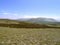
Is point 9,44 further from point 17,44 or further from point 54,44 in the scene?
point 54,44

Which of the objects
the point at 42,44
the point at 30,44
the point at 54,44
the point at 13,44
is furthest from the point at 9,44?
the point at 54,44

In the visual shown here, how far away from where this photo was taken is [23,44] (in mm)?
9359

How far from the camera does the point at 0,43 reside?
9.27 m

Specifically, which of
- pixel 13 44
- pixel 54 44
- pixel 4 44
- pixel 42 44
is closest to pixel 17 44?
pixel 13 44

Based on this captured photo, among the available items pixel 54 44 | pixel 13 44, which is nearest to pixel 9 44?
pixel 13 44

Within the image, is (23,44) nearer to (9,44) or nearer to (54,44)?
(9,44)

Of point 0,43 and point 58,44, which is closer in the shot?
point 0,43

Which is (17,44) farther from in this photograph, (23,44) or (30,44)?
(30,44)

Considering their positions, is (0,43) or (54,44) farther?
(54,44)

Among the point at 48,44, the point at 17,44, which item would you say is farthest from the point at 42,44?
the point at 17,44

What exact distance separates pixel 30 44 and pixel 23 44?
571mm

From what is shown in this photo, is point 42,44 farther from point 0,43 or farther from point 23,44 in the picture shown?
point 0,43

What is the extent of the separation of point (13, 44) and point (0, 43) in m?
1.05

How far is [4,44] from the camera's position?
909 cm
